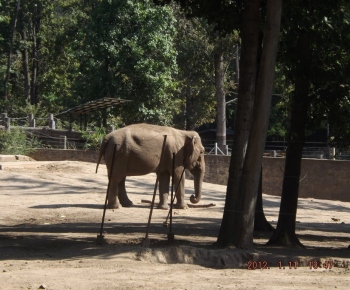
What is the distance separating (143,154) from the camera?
19047mm

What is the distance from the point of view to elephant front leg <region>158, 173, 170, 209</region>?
19.5m

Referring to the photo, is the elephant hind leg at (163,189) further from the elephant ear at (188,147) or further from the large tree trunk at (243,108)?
the large tree trunk at (243,108)

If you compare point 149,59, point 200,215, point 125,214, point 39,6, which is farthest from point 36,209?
point 39,6

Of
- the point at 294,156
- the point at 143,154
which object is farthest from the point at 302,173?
the point at 294,156

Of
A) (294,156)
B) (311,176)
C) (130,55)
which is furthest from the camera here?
(130,55)

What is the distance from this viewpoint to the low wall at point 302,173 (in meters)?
29.3

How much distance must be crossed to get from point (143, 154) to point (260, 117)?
763 centimetres

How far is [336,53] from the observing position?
14.6 metres

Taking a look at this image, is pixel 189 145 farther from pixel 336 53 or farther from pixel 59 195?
pixel 336 53

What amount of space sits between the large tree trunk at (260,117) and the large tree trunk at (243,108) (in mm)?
296

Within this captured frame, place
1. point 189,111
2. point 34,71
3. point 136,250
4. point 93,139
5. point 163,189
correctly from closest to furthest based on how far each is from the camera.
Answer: point 136,250, point 163,189, point 93,139, point 189,111, point 34,71

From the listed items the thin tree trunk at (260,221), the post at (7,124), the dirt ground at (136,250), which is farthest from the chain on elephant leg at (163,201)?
the post at (7,124)

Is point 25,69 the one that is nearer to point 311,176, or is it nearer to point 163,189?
point 311,176

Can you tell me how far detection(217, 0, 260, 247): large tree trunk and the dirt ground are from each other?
0.60 m
